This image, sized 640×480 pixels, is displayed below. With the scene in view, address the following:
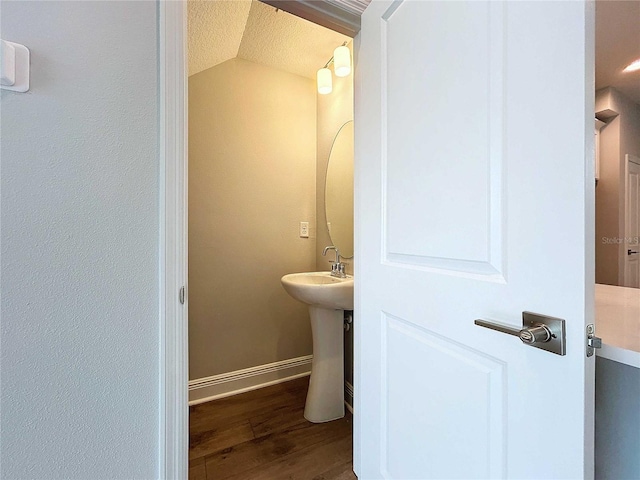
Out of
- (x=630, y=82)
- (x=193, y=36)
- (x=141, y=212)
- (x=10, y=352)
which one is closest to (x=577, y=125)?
(x=630, y=82)

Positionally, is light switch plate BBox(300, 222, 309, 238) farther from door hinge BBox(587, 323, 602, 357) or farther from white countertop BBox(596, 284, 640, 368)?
door hinge BBox(587, 323, 602, 357)

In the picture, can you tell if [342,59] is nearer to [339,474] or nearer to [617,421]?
[617,421]

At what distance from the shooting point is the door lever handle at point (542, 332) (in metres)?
0.53

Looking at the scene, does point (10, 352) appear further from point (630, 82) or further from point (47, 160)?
point (630, 82)

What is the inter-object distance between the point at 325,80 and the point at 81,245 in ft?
5.94

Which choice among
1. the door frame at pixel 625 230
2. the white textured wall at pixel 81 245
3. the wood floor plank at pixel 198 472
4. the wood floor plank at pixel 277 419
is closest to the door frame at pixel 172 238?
the white textured wall at pixel 81 245

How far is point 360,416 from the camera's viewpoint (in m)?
1.15

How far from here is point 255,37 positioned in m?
1.85

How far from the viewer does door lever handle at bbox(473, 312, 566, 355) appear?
527mm

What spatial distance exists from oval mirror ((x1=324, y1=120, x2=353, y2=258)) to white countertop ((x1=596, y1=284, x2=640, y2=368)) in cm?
126

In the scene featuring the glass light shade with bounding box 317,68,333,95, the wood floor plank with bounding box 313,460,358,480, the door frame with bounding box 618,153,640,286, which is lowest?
the wood floor plank with bounding box 313,460,358,480

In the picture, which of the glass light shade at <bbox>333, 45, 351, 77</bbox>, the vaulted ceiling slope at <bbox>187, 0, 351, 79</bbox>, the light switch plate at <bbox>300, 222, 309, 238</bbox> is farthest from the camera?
the light switch plate at <bbox>300, 222, 309, 238</bbox>

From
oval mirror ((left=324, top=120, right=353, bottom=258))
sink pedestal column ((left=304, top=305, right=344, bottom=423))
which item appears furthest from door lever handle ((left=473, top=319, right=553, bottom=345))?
oval mirror ((left=324, top=120, right=353, bottom=258))

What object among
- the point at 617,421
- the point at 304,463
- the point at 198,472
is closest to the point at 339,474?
the point at 304,463
